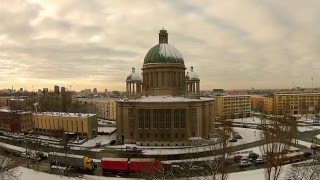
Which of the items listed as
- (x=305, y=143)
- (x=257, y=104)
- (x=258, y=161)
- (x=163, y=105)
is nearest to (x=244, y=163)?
(x=258, y=161)

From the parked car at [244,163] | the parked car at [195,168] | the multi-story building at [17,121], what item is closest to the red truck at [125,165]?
the parked car at [195,168]

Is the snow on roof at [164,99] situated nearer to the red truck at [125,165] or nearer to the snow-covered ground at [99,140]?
the snow-covered ground at [99,140]

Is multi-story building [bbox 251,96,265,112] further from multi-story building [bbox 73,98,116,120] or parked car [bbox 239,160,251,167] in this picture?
parked car [bbox 239,160,251,167]

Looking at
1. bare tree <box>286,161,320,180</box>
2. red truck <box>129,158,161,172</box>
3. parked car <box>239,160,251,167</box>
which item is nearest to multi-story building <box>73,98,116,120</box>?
red truck <box>129,158,161,172</box>

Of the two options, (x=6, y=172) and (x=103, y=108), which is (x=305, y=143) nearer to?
(x=6, y=172)

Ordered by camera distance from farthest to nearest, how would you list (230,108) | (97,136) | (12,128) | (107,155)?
(230,108)
(12,128)
(97,136)
(107,155)

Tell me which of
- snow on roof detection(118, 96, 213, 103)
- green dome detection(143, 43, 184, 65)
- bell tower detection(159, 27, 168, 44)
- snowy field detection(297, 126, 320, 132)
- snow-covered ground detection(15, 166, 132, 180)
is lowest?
snow-covered ground detection(15, 166, 132, 180)

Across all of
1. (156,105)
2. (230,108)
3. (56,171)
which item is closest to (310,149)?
(156,105)

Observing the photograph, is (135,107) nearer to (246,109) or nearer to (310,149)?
(310,149)
